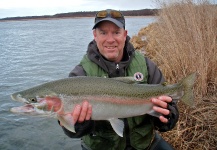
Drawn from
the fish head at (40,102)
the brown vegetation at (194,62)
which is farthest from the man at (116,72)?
the brown vegetation at (194,62)

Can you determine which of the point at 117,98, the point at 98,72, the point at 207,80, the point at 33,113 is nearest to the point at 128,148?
the point at 117,98

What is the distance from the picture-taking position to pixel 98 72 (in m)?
3.40

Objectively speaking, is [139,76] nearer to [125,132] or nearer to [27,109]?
[125,132]

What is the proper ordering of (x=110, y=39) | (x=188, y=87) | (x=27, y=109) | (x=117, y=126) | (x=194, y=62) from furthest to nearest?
1. (x=194, y=62)
2. (x=110, y=39)
3. (x=188, y=87)
4. (x=117, y=126)
5. (x=27, y=109)

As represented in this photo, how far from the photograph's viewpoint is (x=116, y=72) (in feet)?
11.1

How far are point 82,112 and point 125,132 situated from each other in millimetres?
707

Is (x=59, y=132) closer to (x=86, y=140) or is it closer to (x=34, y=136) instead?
(x=34, y=136)

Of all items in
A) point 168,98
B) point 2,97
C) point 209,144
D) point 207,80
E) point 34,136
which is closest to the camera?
point 168,98

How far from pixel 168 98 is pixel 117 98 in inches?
22.4

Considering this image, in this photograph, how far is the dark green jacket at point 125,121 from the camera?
3299 millimetres

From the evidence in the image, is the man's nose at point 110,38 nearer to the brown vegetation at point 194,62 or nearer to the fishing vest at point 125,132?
the fishing vest at point 125,132

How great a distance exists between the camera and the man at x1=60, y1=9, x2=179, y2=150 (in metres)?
3.30

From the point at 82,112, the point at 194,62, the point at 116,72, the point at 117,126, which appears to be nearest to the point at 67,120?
the point at 82,112

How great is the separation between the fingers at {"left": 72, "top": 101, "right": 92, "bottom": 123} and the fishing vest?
42cm
